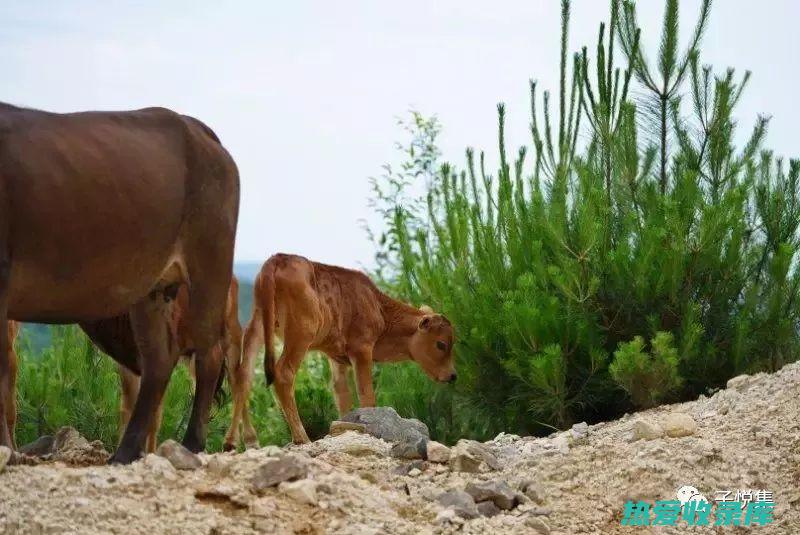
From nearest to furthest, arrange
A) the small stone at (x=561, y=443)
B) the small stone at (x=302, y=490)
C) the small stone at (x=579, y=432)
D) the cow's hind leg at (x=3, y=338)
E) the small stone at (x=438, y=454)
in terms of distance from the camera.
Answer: the small stone at (x=302, y=490), the cow's hind leg at (x=3, y=338), the small stone at (x=438, y=454), the small stone at (x=561, y=443), the small stone at (x=579, y=432)

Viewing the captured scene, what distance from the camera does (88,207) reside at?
7234 mm

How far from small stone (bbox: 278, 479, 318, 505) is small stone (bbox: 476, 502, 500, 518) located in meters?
0.88

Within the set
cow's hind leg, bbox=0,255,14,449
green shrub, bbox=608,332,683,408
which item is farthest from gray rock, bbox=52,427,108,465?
green shrub, bbox=608,332,683,408

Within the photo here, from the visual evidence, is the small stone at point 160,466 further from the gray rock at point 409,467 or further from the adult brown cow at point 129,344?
the adult brown cow at point 129,344

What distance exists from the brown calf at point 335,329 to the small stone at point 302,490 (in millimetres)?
3629

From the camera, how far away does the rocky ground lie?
6.26 metres

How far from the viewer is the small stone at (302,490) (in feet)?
21.7

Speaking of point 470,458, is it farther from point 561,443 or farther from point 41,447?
point 41,447

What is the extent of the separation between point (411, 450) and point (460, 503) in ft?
3.34

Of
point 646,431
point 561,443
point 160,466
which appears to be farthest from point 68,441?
Answer: point 646,431

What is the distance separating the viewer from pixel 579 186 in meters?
11.5

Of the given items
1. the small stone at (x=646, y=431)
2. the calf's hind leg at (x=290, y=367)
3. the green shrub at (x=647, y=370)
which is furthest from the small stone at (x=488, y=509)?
the calf's hind leg at (x=290, y=367)

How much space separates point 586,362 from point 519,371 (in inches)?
23.7

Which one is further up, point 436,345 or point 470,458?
point 436,345
